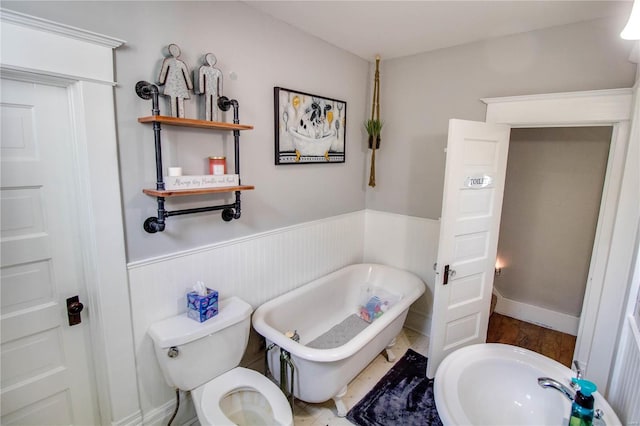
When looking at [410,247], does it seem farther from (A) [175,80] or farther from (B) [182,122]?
(A) [175,80]

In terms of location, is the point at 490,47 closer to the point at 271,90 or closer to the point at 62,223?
the point at 271,90

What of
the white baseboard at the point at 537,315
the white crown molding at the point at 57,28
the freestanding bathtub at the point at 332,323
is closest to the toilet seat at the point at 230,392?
the freestanding bathtub at the point at 332,323

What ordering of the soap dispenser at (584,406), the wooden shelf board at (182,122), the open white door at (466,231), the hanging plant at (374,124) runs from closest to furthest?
the soap dispenser at (584,406) → the wooden shelf board at (182,122) → the open white door at (466,231) → the hanging plant at (374,124)

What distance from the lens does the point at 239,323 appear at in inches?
71.5

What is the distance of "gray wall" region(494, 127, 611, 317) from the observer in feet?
9.25

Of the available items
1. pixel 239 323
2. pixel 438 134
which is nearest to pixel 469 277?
pixel 438 134

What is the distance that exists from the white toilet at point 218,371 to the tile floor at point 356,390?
465mm

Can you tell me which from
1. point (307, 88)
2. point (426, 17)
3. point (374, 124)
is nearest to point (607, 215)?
point (426, 17)

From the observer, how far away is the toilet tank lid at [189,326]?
1576 mm

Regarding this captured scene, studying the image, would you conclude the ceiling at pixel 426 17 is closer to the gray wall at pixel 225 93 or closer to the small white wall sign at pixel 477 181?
the gray wall at pixel 225 93

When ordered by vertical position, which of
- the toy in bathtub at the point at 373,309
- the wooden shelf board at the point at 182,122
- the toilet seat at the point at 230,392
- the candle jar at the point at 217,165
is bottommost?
the toy in bathtub at the point at 373,309

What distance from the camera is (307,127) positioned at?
97.0 inches

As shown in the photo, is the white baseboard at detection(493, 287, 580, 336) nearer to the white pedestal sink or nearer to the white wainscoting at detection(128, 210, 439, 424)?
the white wainscoting at detection(128, 210, 439, 424)

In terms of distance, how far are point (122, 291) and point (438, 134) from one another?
8.32 ft
